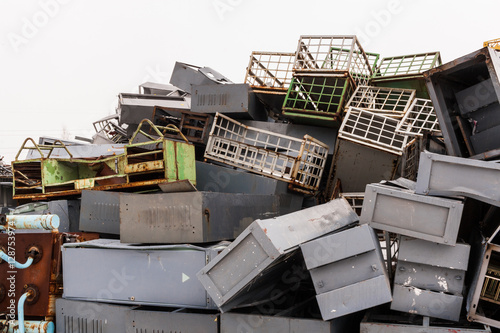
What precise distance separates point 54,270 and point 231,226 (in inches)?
63.4

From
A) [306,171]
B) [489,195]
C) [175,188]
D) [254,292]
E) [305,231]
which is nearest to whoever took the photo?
[489,195]

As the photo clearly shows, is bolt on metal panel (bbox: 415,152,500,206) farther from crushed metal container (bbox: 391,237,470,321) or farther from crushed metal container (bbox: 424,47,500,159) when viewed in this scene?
crushed metal container (bbox: 424,47,500,159)

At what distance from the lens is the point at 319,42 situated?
6.00 metres

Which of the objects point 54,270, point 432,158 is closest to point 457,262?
point 432,158

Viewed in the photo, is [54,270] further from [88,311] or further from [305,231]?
[305,231]

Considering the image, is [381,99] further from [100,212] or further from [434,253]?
[100,212]

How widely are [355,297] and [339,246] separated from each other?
1.04ft

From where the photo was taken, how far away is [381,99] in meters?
6.18

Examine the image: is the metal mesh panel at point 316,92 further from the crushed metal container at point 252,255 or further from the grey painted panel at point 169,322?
the grey painted panel at point 169,322

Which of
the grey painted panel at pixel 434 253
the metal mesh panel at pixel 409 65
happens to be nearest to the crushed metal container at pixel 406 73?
the metal mesh panel at pixel 409 65

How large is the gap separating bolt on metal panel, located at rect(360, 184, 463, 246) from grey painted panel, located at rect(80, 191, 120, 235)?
8.12ft

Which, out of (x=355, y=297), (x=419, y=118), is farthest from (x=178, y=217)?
(x=419, y=118)

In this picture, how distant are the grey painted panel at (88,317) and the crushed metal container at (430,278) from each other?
2.11 meters

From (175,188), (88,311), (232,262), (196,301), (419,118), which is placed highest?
(419,118)
